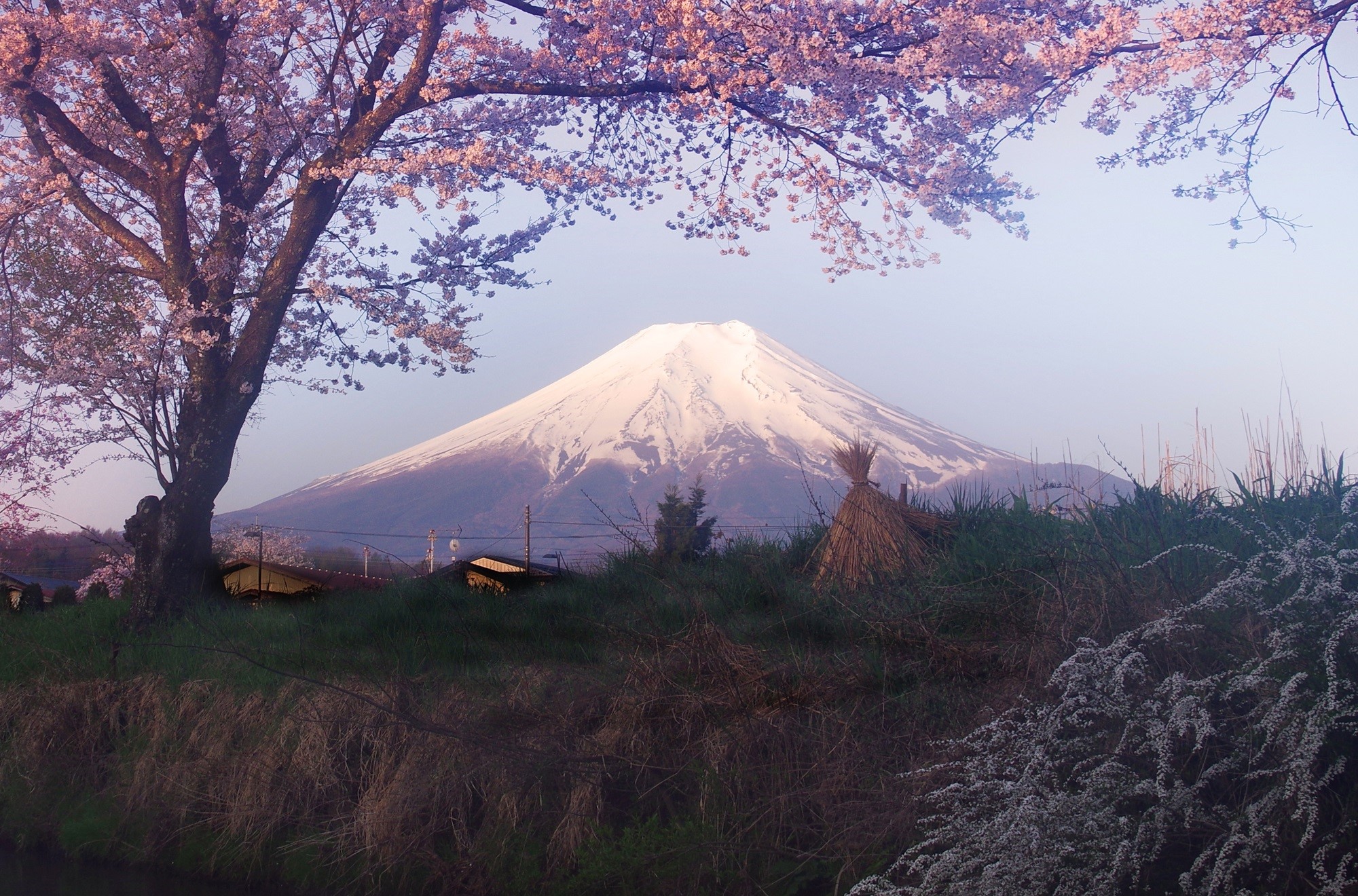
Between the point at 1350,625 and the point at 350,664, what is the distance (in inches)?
210

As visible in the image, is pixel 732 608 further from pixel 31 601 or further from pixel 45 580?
pixel 45 580

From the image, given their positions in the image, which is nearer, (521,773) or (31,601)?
(521,773)

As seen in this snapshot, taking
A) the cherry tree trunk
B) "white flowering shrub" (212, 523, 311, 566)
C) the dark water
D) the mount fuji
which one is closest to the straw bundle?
the dark water

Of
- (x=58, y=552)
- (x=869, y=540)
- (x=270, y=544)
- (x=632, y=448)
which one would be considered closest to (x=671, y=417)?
(x=632, y=448)

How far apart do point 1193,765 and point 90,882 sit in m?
5.96

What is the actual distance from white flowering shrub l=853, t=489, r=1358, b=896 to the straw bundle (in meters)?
2.73

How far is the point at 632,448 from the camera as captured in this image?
14100 centimetres

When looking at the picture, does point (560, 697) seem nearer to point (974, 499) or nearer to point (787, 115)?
point (974, 499)

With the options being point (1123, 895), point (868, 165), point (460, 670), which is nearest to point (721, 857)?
point (1123, 895)

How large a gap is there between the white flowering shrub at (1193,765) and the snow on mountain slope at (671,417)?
111807mm

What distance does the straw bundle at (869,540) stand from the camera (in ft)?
21.2

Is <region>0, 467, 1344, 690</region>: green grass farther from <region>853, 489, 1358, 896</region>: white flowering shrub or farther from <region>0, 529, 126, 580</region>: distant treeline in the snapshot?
<region>0, 529, 126, 580</region>: distant treeline

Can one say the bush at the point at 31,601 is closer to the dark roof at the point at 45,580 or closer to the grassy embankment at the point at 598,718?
the grassy embankment at the point at 598,718

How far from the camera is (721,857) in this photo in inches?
175
